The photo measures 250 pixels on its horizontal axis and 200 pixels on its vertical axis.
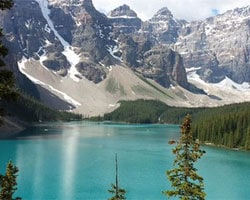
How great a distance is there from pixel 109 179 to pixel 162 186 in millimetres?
11449

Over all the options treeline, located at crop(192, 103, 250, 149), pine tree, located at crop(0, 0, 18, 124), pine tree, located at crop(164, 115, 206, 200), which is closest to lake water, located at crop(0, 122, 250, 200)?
treeline, located at crop(192, 103, 250, 149)

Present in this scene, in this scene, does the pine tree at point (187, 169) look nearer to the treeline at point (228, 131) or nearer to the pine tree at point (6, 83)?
the pine tree at point (6, 83)

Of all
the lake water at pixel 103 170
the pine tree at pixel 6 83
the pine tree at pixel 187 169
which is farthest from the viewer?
the lake water at pixel 103 170

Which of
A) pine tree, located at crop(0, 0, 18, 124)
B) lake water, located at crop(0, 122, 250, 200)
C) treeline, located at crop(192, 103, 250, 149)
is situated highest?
pine tree, located at crop(0, 0, 18, 124)

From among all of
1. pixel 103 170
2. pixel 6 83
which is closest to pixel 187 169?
pixel 6 83

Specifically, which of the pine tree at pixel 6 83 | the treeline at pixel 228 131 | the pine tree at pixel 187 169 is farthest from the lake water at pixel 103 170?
the pine tree at pixel 6 83

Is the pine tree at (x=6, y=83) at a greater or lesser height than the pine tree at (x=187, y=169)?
greater

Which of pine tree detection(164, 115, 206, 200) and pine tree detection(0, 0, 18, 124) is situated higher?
pine tree detection(0, 0, 18, 124)

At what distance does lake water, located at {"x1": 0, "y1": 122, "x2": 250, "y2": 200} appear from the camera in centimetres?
7244

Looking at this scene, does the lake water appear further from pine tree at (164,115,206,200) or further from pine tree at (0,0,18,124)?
pine tree at (0,0,18,124)

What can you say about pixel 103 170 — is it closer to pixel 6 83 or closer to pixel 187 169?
pixel 187 169

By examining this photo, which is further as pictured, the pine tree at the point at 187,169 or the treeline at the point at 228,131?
the treeline at the point at 228,131

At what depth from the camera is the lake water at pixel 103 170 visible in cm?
7244

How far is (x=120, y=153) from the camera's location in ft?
418
